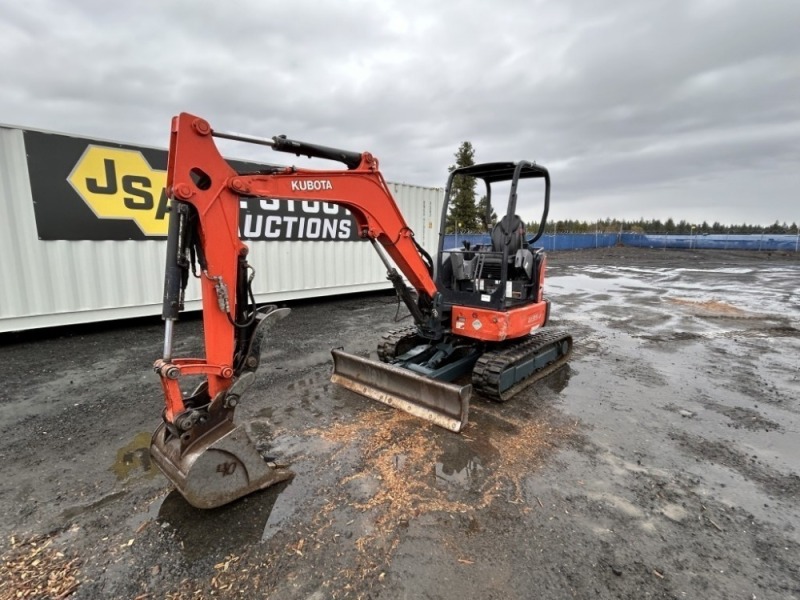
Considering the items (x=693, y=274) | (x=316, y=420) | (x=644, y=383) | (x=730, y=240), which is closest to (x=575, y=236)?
(x=730, y=240)

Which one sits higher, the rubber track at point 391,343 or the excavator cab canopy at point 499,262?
the excavator cab canopy at point 499,262

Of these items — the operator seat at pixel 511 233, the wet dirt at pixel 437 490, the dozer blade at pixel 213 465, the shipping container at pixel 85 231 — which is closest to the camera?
the wet dirt at pixel 437 490

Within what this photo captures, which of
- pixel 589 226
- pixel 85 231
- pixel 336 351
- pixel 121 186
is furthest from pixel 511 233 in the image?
pixel 589 226

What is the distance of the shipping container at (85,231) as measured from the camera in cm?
721

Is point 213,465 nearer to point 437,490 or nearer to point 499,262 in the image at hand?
point 437,490

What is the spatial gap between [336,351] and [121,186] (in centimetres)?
616

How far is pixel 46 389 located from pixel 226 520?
4.28 m

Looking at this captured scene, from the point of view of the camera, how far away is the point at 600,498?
3.27 metres

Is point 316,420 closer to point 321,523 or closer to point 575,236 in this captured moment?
point 321,523

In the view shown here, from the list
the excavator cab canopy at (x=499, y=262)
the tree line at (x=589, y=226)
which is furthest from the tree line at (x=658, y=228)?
the excavator cab canopy at (x=499, y=262)

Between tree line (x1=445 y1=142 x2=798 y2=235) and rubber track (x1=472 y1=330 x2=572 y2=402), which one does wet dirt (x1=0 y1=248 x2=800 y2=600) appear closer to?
rubber track (x1=472 y1=330 x2=572 y2=402)

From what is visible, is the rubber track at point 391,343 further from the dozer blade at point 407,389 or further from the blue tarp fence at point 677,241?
the blue tarp fence at point 677,241

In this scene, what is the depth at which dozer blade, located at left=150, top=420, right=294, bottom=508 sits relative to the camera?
9.46 feet

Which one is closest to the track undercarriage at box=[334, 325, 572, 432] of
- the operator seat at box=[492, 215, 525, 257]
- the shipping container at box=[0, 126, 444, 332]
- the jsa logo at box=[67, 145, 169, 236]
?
the operator seat at box=[492, 215, 525, 257]
